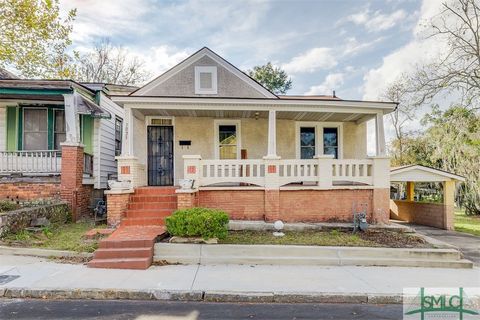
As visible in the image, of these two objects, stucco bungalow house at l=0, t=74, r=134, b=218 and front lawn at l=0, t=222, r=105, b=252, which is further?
stucco bungalow house at l=0, t=74, r=134, b=218

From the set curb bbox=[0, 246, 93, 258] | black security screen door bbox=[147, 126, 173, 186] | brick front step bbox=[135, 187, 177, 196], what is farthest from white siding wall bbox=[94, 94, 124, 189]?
curb bbox=[0, 246, 93, 258]

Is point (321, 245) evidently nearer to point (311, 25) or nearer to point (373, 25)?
point (311, 25)

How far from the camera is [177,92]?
1130cm

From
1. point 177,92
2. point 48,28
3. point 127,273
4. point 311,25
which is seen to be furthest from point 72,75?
point 127,273

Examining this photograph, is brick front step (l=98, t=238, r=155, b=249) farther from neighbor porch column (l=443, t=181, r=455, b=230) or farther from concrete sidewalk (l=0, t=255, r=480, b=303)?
neighbor porch column (l=443, t=181, r=455, b=230)

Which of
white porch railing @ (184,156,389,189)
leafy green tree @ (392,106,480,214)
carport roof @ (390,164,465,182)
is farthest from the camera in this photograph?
leafy green tree @ (392,106,480,214)

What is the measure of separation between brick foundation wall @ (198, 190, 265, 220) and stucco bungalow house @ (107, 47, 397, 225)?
3cm

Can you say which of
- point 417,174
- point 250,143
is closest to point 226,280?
point 250,143

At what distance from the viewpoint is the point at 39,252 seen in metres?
6.83

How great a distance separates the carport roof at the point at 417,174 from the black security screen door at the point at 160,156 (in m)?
9.18

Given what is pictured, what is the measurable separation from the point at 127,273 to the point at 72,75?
2046 cm

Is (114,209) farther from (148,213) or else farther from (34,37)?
(34,37)

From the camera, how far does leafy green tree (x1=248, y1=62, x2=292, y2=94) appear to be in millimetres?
31047

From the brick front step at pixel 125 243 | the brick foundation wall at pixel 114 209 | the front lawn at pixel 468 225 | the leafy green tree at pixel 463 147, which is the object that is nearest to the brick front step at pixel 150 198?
the brick foundation wall at pixel 114 209
